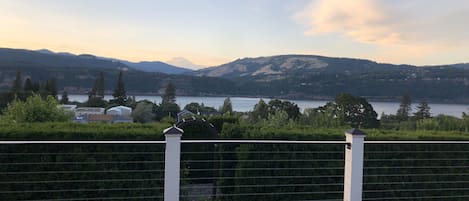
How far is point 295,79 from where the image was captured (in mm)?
67938

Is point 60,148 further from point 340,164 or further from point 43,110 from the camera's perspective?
point 43,110

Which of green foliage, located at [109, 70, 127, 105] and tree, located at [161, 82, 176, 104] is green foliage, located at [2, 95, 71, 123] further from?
tree, located at [161, 82, 176, 104]

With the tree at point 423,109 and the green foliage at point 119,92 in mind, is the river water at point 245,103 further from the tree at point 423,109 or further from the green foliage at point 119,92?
the green foliage at point 119,92

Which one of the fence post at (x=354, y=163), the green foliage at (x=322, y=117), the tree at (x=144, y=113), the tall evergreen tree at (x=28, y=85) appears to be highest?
the tall evergreen tree at (x=28, y=85)

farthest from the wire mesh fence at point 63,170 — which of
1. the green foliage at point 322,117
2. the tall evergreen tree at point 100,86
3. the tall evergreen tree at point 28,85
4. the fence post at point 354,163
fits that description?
the tall evergreen tree at point 100,86

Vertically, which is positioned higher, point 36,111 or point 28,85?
point 28,85

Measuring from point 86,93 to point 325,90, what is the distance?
37.8 meters

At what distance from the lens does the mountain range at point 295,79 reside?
50.6 meters

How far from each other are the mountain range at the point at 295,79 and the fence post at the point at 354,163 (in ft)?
157

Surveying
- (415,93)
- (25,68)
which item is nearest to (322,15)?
(415,93)

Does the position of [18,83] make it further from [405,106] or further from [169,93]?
[405,106]

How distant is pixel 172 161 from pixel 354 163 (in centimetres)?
160

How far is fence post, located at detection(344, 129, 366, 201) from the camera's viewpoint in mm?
3750

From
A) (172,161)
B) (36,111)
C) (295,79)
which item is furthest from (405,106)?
(172,161)
